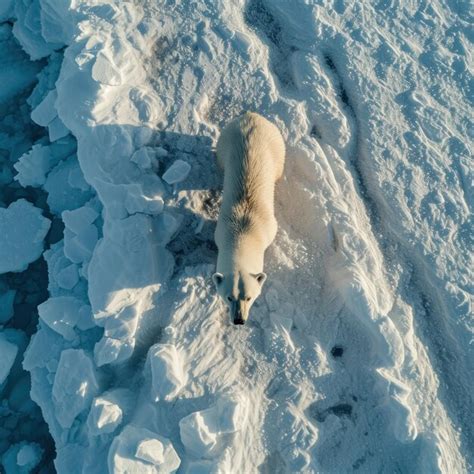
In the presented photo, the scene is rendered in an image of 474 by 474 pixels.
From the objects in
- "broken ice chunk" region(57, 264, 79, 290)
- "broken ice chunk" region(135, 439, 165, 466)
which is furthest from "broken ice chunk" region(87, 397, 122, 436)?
"broken ice chunk" region(57, 264, 79, 290)

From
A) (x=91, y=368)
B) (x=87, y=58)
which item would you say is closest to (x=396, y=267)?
(x=91, y=368)

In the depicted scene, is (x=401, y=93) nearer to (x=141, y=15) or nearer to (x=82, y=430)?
(x=141, y=15)

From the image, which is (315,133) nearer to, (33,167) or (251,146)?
(251,146)

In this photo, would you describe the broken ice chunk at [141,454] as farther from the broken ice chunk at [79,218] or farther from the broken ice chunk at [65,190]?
the broken ice chunk at [65,190]

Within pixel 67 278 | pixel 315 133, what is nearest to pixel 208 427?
pixel 67 278

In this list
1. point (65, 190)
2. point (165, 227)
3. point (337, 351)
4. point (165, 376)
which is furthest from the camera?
point (65, 190)

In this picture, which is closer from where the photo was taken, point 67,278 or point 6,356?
point 6,356

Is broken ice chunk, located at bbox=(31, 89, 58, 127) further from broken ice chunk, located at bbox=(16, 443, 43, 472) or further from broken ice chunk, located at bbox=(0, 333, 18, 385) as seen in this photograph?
broken ice chunk, located at bbox=(16, 443, 43, 472)
